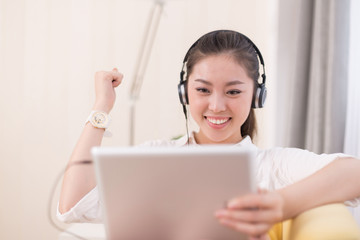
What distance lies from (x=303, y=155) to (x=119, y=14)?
1.75 metres

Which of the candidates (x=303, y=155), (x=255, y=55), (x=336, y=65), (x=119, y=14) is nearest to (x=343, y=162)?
(x=303, y=155)

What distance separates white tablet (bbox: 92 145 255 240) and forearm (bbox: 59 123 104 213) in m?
0.39

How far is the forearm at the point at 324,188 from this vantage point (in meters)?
0.97

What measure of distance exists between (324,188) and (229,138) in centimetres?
44

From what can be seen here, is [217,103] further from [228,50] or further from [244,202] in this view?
[244,202]

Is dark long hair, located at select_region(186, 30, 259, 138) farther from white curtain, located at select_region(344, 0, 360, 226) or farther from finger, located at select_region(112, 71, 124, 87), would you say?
white curtain, located at select_region(344, 0, 360, 226)

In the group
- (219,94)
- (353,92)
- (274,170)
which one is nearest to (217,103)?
(219,94)

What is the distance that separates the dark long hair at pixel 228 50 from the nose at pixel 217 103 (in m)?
0.13

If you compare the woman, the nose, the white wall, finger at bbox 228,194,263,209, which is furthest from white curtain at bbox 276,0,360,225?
finger at bbox 228,194,263,209

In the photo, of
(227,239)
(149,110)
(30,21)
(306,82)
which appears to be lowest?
(227,239)

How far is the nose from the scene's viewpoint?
121cm

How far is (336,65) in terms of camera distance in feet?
6.26

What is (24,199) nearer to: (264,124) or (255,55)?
Answer: (264,124)

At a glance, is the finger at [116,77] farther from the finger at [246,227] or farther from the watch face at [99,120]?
the finger at [246,227]
